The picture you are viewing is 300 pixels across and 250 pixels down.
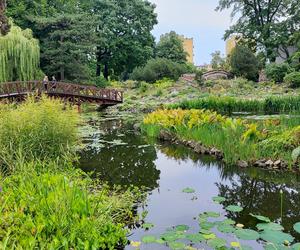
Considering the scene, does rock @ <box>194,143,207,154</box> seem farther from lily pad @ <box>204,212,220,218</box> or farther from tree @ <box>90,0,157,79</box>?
tree @ <box>90,0,157,79</box>

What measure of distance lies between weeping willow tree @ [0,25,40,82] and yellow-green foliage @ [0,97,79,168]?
44.1 feet

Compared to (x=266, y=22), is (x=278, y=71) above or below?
below

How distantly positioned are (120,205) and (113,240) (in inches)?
32.4

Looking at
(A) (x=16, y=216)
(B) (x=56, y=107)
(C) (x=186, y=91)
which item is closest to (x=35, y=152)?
(B) (x=56, y=107)

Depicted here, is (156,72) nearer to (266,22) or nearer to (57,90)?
(266,22)

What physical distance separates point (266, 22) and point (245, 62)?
4.17 m

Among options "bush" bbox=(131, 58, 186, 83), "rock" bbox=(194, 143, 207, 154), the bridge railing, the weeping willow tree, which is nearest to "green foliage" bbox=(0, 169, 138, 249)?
"rock" bbox=(194, 143, 207, 154)

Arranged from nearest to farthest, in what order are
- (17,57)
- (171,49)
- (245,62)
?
(17,57) → (245,62) → (171,49)

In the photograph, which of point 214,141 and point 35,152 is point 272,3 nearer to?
point 214,141

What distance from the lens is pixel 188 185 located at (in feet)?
17.2

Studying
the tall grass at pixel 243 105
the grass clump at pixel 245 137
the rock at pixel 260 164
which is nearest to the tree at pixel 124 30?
the tall grass at pixel 243 105

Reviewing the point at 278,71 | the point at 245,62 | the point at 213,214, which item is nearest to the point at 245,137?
the point at 213,214

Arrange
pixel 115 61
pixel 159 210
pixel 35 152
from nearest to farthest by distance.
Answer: pixel 159 210 < pixel 35 152 < pixel 115 61

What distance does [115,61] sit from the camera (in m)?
30.9
